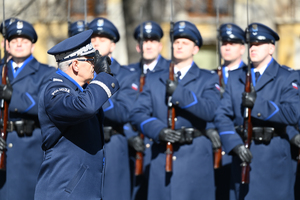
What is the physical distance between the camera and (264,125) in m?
6.44

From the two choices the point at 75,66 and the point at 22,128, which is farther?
the point at 22,128

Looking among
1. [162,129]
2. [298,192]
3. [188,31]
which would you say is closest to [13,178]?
[162,129]

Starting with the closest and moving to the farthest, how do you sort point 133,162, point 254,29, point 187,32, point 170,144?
1. point 170,144
2. point 254,29
3. point 187,32
4. point 133,162

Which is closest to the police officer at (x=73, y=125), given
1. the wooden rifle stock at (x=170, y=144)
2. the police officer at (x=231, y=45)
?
the wooden rifle stock at (x=170, y=144)

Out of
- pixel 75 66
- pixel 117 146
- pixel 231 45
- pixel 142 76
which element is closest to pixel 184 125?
pixel 117 146

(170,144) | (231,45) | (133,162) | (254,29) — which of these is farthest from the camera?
(231,45)

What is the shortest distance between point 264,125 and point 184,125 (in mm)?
855

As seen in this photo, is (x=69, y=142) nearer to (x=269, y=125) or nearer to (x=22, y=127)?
(x=22, y=127)

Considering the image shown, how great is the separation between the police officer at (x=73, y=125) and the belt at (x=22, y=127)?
2.30 m

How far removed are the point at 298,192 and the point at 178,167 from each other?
4.84ft

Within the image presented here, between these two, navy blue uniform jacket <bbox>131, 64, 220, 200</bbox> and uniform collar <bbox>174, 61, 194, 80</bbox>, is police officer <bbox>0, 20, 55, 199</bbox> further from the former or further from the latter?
uniform collar <bbox>174, 61, 194, 80</bbox>

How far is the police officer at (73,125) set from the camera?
177 inches

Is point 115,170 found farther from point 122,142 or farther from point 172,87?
point 172,87

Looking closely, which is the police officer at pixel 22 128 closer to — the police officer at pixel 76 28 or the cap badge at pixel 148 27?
the police officer at pixel 76 28
